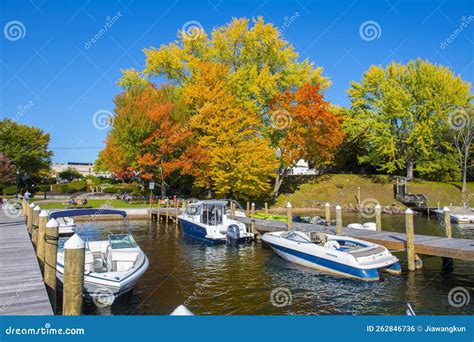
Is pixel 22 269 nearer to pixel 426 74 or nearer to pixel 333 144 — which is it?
pixel 333 144

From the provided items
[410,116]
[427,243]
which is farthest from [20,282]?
[410,116]

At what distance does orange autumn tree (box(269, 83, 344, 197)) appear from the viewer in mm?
41500

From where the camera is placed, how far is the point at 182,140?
3878 centimetres

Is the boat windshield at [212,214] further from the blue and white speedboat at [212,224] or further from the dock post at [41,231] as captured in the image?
the dock post at [41,231]

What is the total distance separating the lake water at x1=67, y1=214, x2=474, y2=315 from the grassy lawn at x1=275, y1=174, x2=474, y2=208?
2674 cm

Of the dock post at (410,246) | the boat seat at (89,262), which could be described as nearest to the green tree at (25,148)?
the boat seat at (89,262)

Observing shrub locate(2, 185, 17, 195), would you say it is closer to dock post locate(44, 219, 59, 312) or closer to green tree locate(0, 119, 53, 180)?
green tree locate(0, 119, 53, 180)

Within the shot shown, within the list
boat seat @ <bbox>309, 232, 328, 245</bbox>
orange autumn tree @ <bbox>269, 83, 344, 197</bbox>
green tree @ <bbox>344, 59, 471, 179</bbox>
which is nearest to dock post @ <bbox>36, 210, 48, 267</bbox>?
boat seat @ <bbox>309, 232, 328, 245</bbox>

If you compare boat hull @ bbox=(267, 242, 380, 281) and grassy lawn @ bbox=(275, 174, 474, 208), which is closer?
boat hull @ bbox=(267, 242, 380, 281)

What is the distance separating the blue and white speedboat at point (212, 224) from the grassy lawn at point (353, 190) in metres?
19.9

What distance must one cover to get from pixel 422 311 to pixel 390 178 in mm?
39648

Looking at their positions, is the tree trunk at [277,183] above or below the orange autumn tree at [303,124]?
below

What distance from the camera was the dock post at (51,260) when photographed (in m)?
10.2
